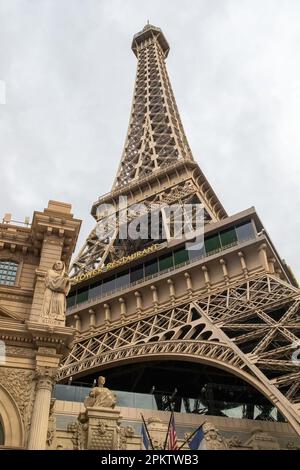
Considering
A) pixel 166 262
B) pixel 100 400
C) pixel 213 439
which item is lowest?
pixel 213 439

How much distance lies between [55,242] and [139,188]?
38.2 m

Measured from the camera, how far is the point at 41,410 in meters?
17.8

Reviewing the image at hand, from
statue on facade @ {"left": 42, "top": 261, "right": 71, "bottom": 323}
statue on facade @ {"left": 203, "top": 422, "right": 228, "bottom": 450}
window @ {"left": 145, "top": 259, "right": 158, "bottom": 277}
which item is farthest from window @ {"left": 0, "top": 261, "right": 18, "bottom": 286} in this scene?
window @ {"left": 145, "top": 259, "right": 158, "bottom": 277}

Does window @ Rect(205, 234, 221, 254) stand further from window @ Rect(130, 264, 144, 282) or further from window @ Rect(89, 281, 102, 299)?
window @ Rect(89, 281, 102, 299)

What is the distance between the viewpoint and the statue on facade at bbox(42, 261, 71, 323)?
67.3 ft

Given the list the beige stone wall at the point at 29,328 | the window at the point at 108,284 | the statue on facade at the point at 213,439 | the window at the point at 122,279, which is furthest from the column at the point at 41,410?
the window at the point at 108,284

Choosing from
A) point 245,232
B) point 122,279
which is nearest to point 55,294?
point 245,232

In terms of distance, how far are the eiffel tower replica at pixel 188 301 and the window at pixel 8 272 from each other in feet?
34.2

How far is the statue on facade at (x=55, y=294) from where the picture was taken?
20500 mm

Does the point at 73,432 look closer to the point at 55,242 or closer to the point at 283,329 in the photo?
the point at 55,242

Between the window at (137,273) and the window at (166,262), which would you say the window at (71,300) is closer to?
the window at (137,273)

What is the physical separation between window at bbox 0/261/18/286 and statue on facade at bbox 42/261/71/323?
230 cm

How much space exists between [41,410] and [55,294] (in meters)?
5.05

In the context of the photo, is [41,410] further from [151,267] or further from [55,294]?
[151,267]
